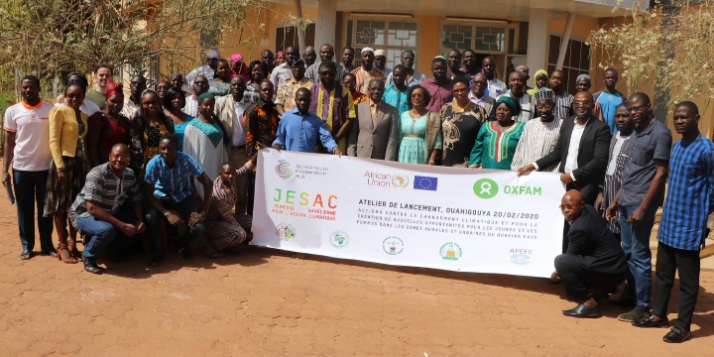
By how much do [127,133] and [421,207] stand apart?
2923 mm

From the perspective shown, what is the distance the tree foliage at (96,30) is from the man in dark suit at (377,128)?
3346mm

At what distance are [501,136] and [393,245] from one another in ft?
4.91

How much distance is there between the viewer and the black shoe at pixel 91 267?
21.4 ft

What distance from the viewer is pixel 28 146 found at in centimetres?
674

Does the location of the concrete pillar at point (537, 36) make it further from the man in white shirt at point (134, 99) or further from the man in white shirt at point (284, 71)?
the man in white shirt at point (134, 99)

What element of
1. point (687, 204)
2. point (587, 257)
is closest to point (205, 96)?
point (587, 257)

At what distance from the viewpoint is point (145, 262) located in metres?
6.98

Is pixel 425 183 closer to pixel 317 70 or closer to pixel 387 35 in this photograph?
pixel 317 70

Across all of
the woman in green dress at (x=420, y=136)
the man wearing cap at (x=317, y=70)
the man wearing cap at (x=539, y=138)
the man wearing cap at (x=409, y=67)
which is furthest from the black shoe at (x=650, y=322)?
the man wearing cap at (x=317, y=70)

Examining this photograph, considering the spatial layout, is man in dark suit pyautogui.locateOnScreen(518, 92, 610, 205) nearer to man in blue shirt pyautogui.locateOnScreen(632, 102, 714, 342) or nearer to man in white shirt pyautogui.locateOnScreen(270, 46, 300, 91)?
man in blue shirt pyautogui.locateOnScreen(632, 102, 714, 342)

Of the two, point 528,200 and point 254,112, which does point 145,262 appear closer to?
point 254,112

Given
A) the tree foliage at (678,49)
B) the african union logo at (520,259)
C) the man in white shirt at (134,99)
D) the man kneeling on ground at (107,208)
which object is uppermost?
the tree foliage at (678,49)

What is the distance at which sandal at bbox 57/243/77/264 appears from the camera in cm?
681

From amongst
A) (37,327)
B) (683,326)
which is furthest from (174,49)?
(683,326)
